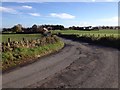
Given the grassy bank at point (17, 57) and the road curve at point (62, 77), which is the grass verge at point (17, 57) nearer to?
the grassy bank at point (17, 57)

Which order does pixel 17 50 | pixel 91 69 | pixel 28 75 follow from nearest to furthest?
pixel 28 75
pixel 91 69
pixel 17 50

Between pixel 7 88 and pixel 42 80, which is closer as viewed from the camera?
pixel 7 88

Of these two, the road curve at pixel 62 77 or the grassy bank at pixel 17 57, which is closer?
the road curve at pixel 62 77

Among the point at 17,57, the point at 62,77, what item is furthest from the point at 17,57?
the point at 62,77

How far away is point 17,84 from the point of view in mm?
11922

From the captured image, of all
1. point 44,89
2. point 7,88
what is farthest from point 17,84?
point 44,89

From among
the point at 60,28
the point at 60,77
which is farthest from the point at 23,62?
the point at 60,28

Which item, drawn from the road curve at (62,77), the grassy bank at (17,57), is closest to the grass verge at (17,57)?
the grassy bank at (17,57)

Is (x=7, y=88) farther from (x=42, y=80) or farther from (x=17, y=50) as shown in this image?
(x=17, y=50)

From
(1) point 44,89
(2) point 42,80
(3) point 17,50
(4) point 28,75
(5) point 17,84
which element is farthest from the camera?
(3) point 17,50

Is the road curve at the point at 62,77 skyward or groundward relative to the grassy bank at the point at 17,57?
groundward

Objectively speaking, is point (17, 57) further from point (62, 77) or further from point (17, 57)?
point (62, 77)

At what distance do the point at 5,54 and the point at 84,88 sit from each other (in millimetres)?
9451

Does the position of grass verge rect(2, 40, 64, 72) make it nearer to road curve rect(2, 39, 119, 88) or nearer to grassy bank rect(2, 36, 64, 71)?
grassy bank rect(2, 36, 64, 71)
